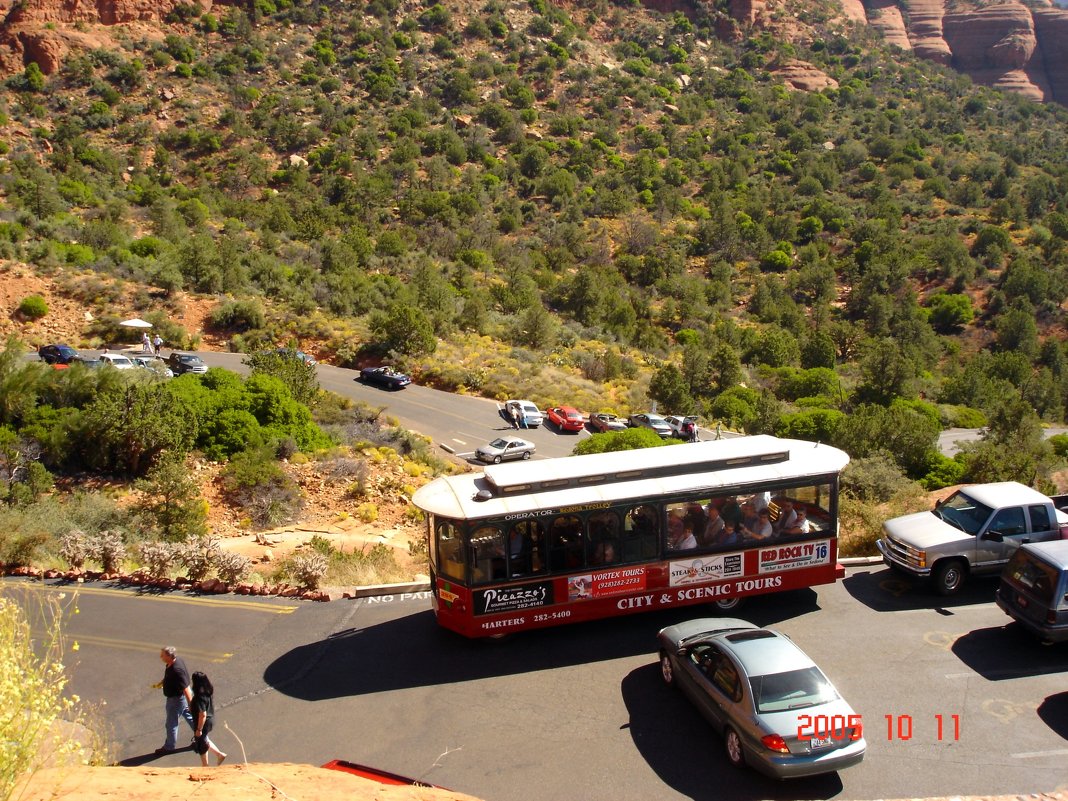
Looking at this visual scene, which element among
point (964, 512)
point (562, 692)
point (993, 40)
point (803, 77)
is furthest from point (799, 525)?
point (993, 40)

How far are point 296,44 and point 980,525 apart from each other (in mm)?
99407

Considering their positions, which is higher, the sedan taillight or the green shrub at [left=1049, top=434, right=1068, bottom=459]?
the sedan taillight

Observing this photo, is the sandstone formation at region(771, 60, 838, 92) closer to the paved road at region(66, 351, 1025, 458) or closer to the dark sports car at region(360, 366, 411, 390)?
the paved road at region(66, 351, 1025, 458)

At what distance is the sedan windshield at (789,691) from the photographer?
8367 mm

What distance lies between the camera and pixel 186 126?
77.6 metres

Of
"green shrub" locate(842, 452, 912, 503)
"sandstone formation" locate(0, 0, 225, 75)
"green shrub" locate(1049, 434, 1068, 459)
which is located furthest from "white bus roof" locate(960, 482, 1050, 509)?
"sandstone formation" locate(0, 0, 225, 75)

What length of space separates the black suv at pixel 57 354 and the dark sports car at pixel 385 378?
1241cm

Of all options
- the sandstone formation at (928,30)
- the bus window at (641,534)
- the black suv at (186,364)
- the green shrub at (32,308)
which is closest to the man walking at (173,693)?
the bus window at (641,534)

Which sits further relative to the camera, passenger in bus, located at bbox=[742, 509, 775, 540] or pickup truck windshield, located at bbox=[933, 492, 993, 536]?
pickup truck windshield, located at bbox=[933, 492, 993, 536]

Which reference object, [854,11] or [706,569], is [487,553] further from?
[854,11]

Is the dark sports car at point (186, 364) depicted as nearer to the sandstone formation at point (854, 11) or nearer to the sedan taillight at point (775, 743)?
the sedan taillight at point (775, 743)

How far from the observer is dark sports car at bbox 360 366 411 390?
37531 millimetres

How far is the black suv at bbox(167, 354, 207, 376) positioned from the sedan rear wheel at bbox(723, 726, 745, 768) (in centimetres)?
2947

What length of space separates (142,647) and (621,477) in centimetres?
754
